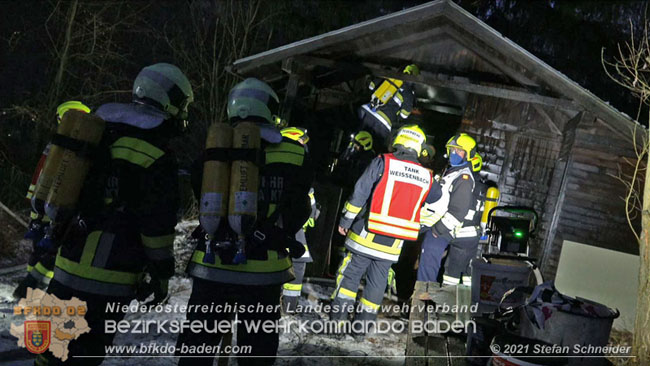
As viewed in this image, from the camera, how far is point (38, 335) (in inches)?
115

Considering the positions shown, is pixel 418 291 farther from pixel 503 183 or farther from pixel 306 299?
pixel 503 183

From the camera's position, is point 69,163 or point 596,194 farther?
point 596,194

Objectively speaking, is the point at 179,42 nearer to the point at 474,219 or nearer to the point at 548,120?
the point at 548,120

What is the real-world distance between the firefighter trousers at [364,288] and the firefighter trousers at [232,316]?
2.14 metres

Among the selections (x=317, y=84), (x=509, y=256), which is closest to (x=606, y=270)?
(x=509, y=256)

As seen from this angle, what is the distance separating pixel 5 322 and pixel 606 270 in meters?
8.56

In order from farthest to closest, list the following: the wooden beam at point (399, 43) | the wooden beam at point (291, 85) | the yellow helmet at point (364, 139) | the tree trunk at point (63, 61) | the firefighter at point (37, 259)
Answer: the tree trunk at point (63, 61) → the wooden beam at point (399, 43) → the wooden beam at point (291, 85) → the yellow helmet at point (364, 139) → the firefighter at point (37, 259)

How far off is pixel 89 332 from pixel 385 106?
6.14m

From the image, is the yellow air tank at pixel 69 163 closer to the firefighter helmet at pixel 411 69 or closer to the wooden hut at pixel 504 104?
the wooden hut at pixel 504 104

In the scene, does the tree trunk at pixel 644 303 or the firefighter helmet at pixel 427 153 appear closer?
the tree trunk at pixel 644 303

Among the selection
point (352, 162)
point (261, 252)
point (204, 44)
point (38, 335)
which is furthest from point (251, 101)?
point (204, 44)

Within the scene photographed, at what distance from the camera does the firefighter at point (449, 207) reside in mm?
6008

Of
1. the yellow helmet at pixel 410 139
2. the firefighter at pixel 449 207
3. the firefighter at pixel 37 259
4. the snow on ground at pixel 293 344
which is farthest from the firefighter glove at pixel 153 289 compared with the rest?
the firefighter at pixel 449 207

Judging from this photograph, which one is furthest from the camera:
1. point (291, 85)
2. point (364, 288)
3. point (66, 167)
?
point (291, 85)
